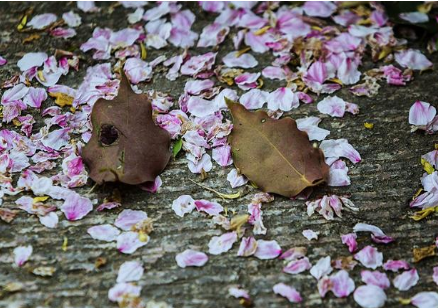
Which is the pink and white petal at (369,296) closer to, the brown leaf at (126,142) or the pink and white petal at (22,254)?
the brown leaf at (126,142)

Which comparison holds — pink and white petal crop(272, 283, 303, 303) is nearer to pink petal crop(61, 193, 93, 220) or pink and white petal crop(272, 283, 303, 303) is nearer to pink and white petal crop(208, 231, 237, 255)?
pink and white petal crop(208, 231, 237, 255)

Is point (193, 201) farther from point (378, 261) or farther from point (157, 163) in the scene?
point (378, 261)

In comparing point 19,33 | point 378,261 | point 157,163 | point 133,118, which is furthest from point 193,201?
point 19,33

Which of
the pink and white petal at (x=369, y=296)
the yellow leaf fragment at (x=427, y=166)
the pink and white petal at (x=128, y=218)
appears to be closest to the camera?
the pink and white petal at (x=369, y=296)

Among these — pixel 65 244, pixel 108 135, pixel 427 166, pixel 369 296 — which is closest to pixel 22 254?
pixel 65 244

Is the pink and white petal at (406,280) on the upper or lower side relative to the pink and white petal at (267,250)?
lower

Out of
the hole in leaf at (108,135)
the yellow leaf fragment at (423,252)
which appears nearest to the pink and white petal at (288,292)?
the yellow leaf fragment at (423,252)
